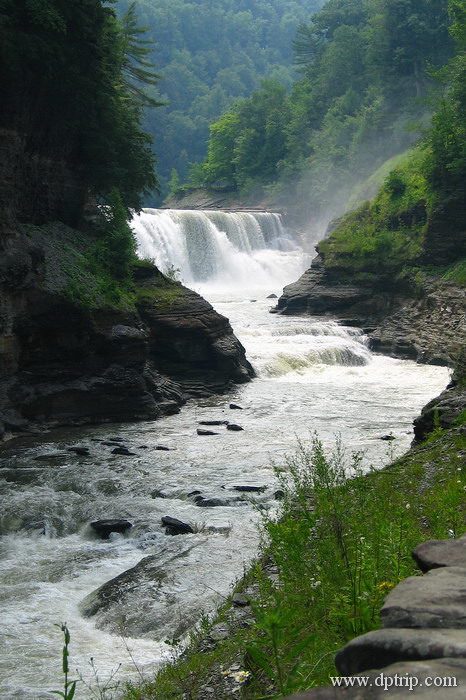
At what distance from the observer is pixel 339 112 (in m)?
59.8

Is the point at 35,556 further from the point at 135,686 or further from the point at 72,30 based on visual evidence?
the point at 72,30

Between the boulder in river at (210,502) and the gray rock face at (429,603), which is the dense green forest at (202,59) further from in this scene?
the gray rock face at (429,603)

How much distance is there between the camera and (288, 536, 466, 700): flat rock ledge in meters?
2.47

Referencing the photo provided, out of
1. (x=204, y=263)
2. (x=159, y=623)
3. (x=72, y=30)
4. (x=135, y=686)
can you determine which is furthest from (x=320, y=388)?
(x=204, y=263)

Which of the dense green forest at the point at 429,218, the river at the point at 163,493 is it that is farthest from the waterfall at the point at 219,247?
the river at the point at 163,493

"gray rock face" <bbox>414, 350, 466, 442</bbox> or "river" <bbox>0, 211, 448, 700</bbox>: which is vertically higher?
"gray rock face" <bbox>414, 350, 466, 442</bbox>

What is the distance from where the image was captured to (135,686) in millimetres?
5848

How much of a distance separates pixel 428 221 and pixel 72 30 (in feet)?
54.7

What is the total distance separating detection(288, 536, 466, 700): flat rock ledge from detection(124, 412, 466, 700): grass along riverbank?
21.3 inches

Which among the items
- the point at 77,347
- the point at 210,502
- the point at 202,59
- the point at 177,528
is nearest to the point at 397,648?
the point at 177,528

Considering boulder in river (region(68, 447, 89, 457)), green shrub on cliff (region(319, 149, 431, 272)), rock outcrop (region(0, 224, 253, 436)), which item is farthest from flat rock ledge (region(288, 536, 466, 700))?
green shrub on cliff (region(319, 149, 431, 272))

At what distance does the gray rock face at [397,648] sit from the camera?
2.67 m

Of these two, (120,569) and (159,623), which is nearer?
(159,623)

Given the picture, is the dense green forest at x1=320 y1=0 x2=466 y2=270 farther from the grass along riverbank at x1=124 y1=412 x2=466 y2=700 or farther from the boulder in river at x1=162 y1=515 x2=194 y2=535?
the grass along riverbank at x1=124 y1=412 x2=466 y2=700
